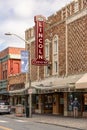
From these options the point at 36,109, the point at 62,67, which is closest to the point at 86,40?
the point at 62,67

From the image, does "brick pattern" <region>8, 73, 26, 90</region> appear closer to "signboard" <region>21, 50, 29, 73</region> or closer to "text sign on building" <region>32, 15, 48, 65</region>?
"text sign on building" <region>32, 15, 48, 65</region>

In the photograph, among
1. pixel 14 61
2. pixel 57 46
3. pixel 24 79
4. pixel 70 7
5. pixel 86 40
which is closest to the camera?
pixel 86 40

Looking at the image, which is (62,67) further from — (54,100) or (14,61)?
(14,61)

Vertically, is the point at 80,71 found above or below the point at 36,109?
above

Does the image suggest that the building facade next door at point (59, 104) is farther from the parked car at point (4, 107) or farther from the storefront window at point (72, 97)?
the parked car at point (4, 107)

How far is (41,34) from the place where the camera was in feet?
145

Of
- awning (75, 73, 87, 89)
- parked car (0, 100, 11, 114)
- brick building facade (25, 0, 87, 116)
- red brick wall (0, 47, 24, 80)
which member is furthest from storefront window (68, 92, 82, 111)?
red brick wall (0, 47, 24, 80)

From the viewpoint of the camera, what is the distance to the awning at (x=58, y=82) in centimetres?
3712

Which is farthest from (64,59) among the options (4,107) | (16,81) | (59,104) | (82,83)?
(16,81)

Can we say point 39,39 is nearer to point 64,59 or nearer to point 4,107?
point 64,59

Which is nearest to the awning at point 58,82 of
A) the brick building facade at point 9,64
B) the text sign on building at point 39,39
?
the text sign on building at point 39,39

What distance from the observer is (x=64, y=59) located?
41.5m

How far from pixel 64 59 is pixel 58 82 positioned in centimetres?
235

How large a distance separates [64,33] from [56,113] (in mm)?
8808
